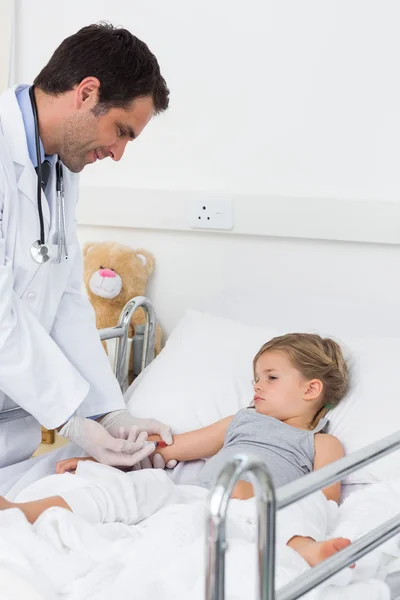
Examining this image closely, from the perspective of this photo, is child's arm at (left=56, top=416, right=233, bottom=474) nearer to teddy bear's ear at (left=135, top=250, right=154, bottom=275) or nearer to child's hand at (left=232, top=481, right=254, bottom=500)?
child's hand at (left=232, top=481, right=254, bottom=500)

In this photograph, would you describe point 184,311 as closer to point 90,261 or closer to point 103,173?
point 90,261

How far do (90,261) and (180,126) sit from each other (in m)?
0.51

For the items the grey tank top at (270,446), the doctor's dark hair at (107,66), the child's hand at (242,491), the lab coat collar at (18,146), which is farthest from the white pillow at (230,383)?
the doctor's dark hair at (107,66)

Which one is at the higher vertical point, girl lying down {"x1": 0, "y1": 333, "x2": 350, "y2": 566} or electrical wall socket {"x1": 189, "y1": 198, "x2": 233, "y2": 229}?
electrical wall socket {"x1": 189, "y1": 198, "x2": 233, "y2": 229}

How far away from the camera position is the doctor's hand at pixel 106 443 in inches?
74.2

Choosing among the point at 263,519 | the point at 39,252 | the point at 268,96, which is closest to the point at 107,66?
the point at 39,252

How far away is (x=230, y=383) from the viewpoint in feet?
7.02

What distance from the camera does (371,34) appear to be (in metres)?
2.25

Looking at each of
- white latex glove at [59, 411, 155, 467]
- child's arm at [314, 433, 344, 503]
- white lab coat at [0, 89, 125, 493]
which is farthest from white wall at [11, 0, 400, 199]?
white latex glove at [59, 411, 155, 467]

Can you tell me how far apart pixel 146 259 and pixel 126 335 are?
1.13 ft

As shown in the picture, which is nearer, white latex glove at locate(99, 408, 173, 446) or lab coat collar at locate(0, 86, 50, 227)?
lab coat collar at locate(0, 86, 50, 227)

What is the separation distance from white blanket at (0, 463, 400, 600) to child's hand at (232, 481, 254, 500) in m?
0.16

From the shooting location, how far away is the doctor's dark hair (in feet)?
5.60

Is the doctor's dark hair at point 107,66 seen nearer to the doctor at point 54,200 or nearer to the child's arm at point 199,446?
the doctor at point 54,200
